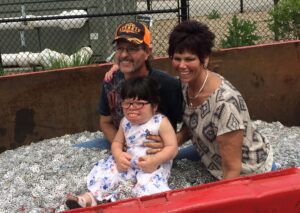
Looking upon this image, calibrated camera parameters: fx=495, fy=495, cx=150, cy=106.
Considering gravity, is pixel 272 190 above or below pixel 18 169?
above

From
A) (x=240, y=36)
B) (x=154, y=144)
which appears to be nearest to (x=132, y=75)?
(x=154, y=144)

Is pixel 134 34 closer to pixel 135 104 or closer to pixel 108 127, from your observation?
pixel 135 104

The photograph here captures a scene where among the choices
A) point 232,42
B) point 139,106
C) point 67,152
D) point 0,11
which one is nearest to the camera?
point 139,106

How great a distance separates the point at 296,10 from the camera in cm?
805

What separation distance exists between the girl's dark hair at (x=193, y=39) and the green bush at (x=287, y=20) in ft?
18.6

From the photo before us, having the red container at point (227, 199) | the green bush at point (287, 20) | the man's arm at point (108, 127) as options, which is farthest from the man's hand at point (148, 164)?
the green bush at point (287, 20)

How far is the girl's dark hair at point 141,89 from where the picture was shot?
287 cm

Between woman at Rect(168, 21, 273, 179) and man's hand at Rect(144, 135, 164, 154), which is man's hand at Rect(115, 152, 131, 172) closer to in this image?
man's hand at Rect(144, 135, 164, 154)

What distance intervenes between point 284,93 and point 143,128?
226cm

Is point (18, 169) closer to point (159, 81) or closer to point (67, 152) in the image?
point (67, 152)

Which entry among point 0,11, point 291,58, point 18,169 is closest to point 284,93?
point 291,58

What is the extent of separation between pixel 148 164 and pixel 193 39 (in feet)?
2.49

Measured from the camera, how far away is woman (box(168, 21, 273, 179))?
8.57 ft

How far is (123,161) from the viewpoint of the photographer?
2.95 m
